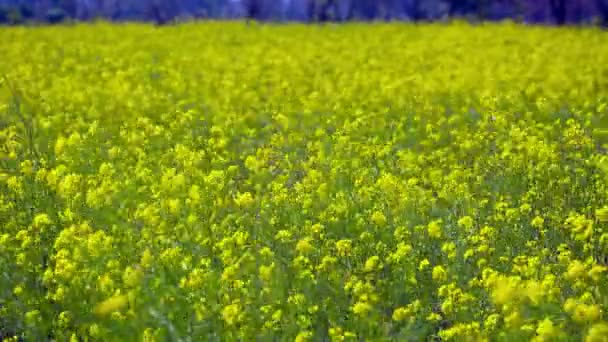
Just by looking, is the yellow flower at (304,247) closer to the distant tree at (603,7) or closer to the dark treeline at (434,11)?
the dark treeline at (434,11)

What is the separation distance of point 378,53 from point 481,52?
2084 millimetres

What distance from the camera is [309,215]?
23.0ft

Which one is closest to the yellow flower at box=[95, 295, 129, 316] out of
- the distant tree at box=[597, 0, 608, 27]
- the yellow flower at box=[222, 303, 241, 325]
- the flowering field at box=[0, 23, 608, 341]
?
the flowering field at box=[0, 23, 608, 341]

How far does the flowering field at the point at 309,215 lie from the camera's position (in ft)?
17.3

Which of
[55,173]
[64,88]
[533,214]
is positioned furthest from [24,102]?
[533,214]

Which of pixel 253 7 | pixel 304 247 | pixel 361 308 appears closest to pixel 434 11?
pixel 253 7

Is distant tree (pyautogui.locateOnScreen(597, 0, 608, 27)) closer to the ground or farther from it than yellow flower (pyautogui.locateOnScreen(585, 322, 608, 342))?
farther from it

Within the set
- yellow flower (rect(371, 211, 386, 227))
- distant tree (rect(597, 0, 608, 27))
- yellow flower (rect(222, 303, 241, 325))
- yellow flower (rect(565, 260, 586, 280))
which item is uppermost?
distant tree (rect(597, 0, 608, 27))

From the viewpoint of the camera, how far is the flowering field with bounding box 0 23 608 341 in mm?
5277

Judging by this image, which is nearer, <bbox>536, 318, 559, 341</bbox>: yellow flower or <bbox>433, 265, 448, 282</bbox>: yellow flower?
<bbox>536, 318, 559, 341</bbox>: yellow flower

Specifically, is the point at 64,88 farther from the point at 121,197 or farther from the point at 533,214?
the point at 533,214

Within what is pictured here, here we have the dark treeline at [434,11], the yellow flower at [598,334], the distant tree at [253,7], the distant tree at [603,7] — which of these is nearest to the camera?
the yellow flower at [598,334]

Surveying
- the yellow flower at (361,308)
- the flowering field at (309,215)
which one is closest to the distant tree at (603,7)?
the flowering field at (309,215)

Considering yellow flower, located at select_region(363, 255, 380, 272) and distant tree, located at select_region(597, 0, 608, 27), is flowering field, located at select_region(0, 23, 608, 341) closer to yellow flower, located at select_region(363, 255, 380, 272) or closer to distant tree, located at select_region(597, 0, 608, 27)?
yellow flower, located at select_region(363, 255, 380, 272)
